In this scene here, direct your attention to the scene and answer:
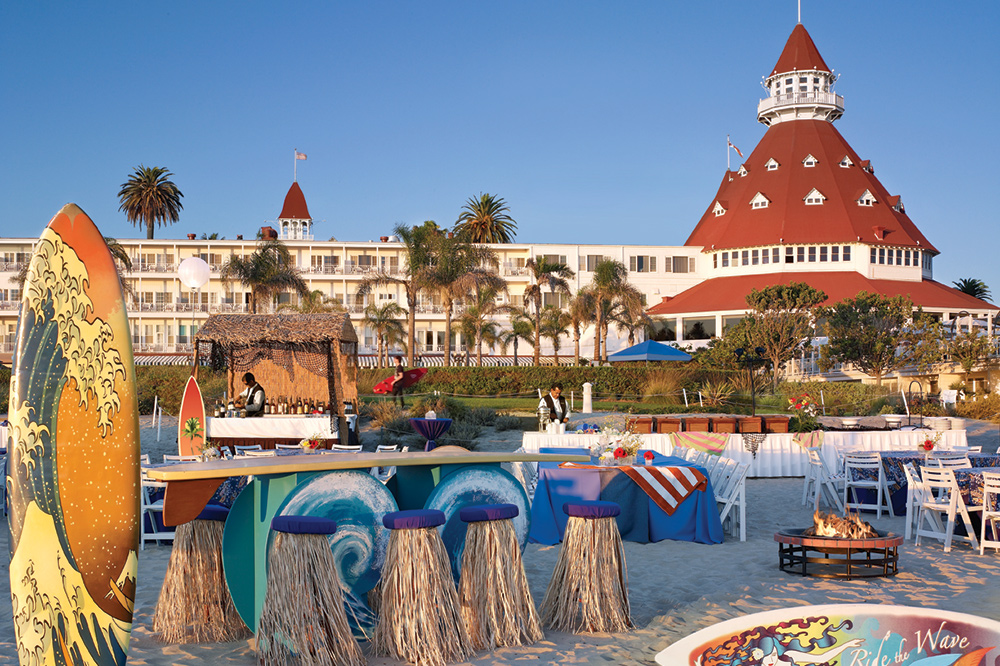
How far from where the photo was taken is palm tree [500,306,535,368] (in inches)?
2037

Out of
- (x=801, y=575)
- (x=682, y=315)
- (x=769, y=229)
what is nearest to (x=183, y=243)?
(x=682, y=315)

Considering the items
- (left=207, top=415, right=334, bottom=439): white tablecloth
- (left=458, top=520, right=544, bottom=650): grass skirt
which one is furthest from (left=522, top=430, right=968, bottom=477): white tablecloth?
(left=458, top=520, right=544, bottom=650): grass skirt

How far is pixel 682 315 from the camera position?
2047 inches

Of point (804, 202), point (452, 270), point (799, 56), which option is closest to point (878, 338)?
point (452, 270)

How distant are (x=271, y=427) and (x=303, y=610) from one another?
11882 millimetres

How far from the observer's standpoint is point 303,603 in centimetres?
500

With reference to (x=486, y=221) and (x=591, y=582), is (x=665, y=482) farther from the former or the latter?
(x=486, y=221)

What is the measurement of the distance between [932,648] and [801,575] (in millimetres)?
3994

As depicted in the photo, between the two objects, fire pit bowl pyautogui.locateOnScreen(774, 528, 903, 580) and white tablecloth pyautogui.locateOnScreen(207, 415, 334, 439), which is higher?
white tablecloth pyautogui.locateOnScreen(207, 415, 334, 439)

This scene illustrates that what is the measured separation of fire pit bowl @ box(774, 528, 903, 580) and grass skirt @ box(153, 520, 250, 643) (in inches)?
188

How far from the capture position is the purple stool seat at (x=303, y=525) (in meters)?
5.01

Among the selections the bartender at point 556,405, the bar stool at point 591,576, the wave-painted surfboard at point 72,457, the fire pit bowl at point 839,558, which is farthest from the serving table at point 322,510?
the bartender at point 556,405

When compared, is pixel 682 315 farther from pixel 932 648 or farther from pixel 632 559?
pixel 932 648

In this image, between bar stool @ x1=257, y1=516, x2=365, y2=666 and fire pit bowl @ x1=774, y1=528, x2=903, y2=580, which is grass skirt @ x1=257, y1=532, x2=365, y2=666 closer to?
bar stool @ x1=257, y1=516, x2=365, y2=666
